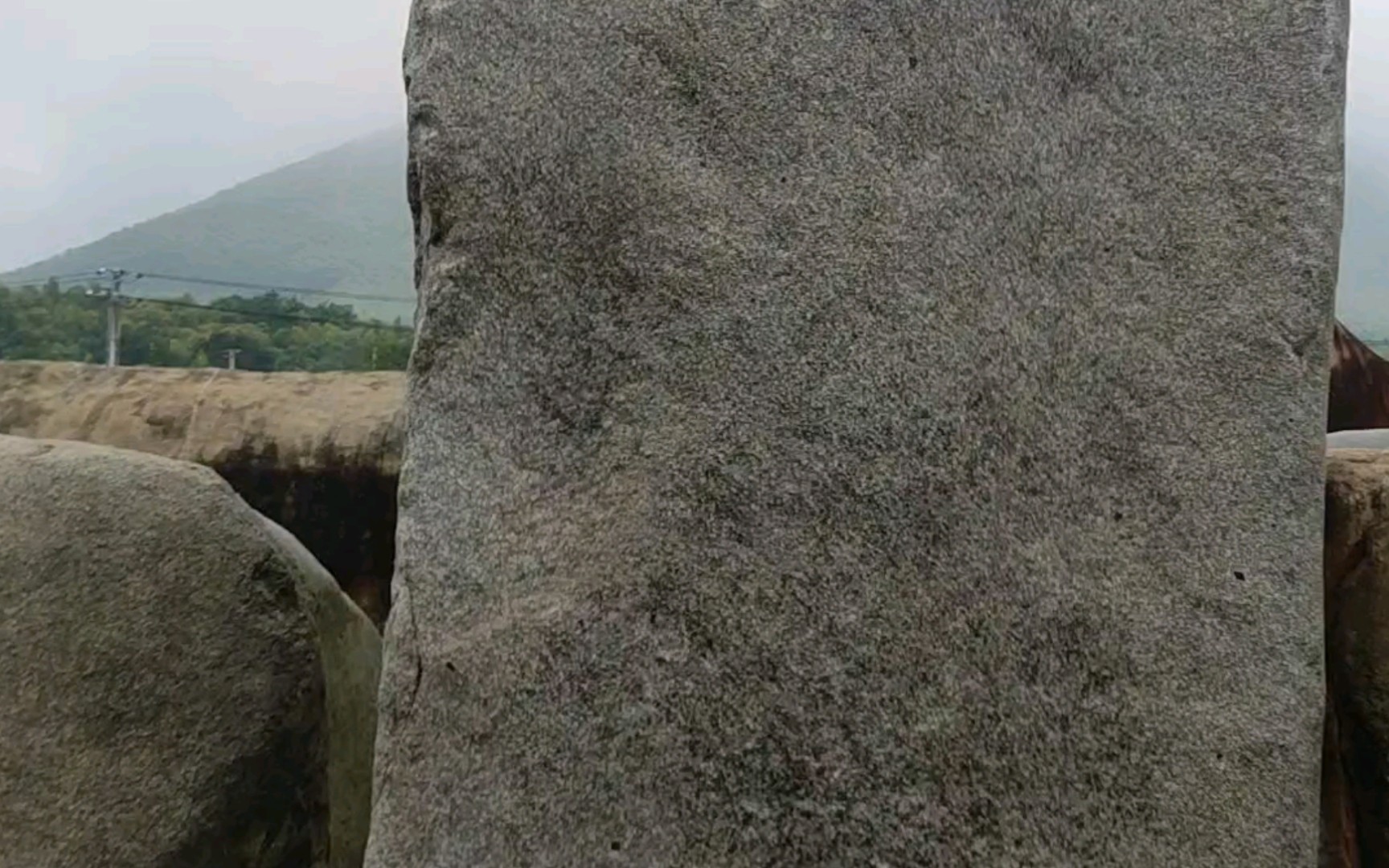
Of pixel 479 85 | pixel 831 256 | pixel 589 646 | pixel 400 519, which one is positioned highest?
pixel 479 85

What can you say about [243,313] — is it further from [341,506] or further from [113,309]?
[341,506]

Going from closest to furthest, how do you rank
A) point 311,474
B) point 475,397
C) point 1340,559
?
1. point 475,397
2. point 1340,559
3. point 311,474

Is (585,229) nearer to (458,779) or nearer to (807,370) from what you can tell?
(807,370)

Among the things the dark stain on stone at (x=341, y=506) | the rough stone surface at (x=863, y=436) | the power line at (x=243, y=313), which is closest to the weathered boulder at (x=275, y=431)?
the dark stain on stone at (x=341, y=506)

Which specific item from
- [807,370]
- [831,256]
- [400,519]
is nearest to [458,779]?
[400,519]

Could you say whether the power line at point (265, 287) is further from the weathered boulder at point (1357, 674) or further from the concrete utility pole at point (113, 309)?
the weathered boulder at point (1357, 674)

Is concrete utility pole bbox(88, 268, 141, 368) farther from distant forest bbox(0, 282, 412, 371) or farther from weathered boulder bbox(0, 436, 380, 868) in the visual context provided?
weathered boulder bbox(0, 436, 380, 868)

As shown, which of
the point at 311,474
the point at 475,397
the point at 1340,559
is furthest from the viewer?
the point at 311,474

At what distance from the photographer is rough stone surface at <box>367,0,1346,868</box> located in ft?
4.83

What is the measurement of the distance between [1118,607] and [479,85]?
35.9 inches

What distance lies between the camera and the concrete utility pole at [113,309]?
319 centimetres

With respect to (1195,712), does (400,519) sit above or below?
above

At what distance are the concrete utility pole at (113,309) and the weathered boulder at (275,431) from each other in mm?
73

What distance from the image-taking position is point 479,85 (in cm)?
163
